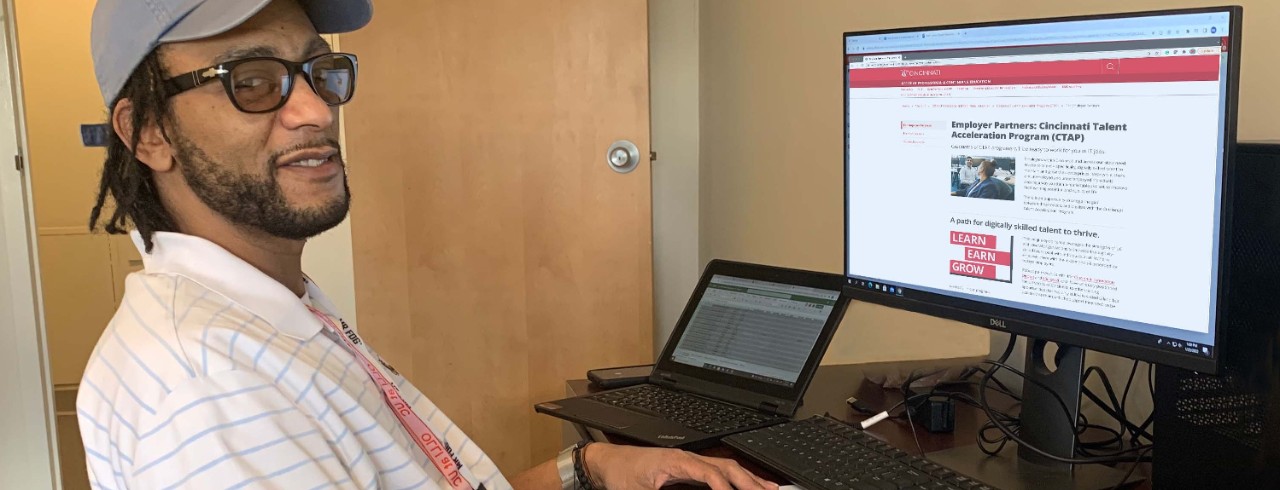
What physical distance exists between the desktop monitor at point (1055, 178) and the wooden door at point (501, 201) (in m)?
1.22

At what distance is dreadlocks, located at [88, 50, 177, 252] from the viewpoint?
1097mm

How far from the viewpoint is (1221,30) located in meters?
0.94

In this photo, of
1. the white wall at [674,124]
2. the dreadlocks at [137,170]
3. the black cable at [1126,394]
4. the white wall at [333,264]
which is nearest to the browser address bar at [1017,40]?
the black cable at [1126,394]

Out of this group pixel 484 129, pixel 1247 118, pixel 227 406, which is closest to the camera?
pixel 227 406

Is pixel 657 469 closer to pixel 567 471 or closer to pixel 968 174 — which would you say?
pixel 567 471

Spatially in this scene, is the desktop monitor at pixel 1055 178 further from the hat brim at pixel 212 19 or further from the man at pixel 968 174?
the hat brim at pixel 212 19

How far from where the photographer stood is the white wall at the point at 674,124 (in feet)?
8.80

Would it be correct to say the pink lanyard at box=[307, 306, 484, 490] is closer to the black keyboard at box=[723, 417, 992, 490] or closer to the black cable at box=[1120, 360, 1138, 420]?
the black keyboard at box=[723, 417, 992, 490]

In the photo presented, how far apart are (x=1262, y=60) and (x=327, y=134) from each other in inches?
40.1

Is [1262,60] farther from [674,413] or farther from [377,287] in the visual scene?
[377,287]

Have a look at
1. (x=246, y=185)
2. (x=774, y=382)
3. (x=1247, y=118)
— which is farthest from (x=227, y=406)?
(x=1247, y=118)

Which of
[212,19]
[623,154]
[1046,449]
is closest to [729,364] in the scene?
[1046,449]

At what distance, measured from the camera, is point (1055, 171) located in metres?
1.08

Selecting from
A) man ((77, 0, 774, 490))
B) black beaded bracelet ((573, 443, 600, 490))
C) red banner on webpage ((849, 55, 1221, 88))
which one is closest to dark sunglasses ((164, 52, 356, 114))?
man ((77, 0, 774, 490))
